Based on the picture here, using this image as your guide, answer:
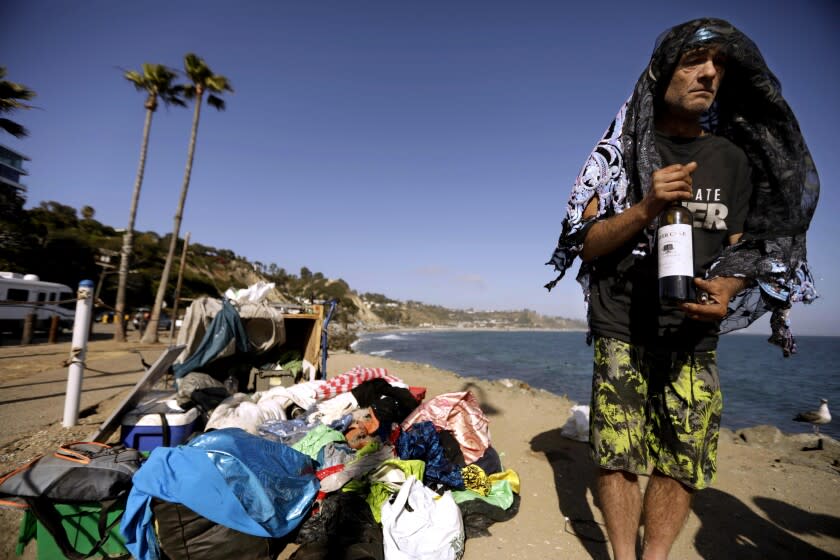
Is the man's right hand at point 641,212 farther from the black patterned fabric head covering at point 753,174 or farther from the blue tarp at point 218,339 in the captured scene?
the blue tarp at point 218,339

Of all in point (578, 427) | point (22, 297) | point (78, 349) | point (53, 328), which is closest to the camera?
point (78, 349)

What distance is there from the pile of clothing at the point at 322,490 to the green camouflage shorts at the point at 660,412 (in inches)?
46.8

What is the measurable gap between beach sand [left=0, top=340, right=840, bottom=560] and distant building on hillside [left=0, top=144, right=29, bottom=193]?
61875 mm

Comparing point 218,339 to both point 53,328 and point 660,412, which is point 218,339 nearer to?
point 660,412

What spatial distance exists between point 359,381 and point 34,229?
1307 inches

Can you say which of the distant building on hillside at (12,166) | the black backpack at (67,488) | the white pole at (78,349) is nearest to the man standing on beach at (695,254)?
the black backpack at (67,488)

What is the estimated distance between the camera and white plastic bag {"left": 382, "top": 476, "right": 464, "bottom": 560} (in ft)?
6.59

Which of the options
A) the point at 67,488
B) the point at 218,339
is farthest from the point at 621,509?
the point at 218,339

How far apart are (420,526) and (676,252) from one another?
1921mm

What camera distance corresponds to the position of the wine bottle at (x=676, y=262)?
4.07 feet

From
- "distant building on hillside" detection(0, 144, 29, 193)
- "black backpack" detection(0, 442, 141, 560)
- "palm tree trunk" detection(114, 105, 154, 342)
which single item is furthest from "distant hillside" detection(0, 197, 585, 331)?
"distant building on hillside" detection(0, 144, 29, 193)

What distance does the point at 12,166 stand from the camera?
1880 inches

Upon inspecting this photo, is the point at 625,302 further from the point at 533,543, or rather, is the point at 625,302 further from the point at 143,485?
the point at 143,485

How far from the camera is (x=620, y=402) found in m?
1.48
